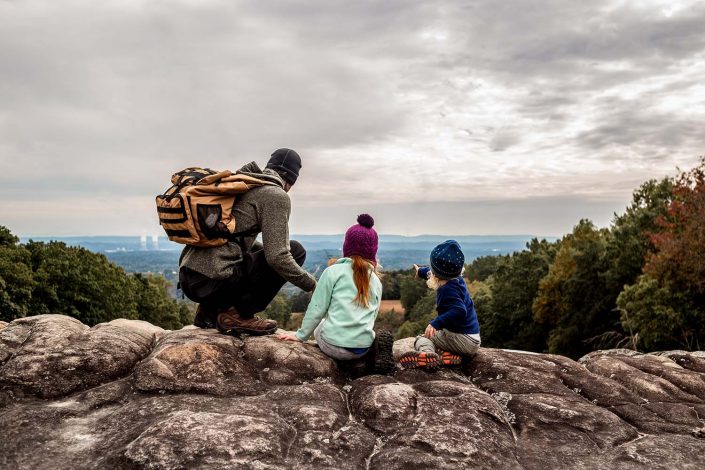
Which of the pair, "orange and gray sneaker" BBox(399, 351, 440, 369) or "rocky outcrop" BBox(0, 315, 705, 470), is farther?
"orange and gray sneaker" BBox(399, 351, 440, 369)

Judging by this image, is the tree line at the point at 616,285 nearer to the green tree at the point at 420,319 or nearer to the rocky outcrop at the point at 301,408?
the green tree at the point at 420,319

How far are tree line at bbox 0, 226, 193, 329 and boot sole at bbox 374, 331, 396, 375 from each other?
3304 centimetres

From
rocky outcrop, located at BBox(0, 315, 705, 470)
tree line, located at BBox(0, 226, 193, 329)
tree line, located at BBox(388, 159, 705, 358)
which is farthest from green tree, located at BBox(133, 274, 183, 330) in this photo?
rocky outcrop, located at BBox(0, 315, 705, 470)

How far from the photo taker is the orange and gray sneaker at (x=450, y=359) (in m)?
7.17

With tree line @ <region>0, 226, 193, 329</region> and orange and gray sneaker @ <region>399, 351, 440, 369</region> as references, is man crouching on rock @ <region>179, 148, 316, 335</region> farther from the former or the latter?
tree line @ <region>0, 226, 193, 329</region>

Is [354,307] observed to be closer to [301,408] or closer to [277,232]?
[277,232]

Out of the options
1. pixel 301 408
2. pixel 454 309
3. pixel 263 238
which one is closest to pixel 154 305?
pixel 263 238

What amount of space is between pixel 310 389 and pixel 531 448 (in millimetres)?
2490

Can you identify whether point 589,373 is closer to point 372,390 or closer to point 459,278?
point 459,278

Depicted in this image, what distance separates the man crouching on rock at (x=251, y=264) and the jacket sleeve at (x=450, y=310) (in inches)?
73.5

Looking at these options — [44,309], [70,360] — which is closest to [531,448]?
[70,360]

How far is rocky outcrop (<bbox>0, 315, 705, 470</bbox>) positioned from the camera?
4.40 meters

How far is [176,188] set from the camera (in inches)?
267

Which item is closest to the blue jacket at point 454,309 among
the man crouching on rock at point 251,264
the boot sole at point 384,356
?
the boot sole at point 384,356
